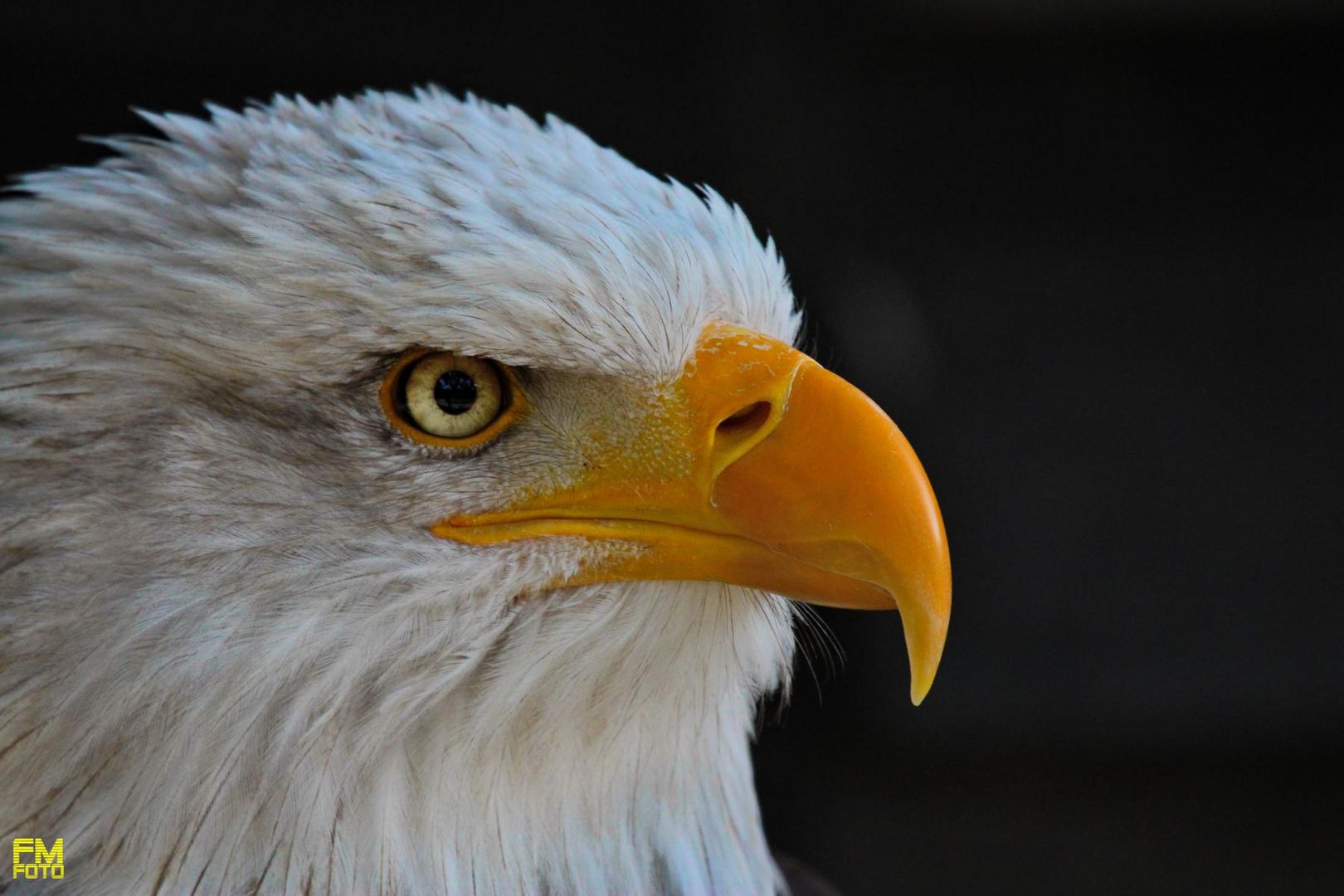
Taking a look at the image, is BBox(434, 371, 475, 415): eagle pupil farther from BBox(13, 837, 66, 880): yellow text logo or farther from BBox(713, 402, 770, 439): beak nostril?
BBox(13, 837, 66, 880): yellow text logo

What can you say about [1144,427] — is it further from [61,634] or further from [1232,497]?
[61,634]

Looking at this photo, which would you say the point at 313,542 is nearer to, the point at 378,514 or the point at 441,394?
the point at 378,514

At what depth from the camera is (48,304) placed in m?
1.22

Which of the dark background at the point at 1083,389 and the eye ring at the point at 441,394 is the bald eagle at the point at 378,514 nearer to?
the eye ring at the point at 441,394

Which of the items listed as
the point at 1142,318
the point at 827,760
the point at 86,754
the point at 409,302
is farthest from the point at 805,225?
the point at 86,754

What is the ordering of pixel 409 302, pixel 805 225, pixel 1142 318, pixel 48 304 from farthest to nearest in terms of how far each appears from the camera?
pixel 1142 318 → pixel 805 225 → pixel 48 304 → pixel 409 302

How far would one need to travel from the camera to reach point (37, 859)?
1160 millimetres

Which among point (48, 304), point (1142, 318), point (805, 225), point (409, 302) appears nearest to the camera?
point (409, 302)

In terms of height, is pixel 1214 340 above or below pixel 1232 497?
above

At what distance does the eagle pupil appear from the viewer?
113cm

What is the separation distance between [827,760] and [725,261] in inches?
82.8

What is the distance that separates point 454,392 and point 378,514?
129 millimetres

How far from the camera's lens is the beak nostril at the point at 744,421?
116cm

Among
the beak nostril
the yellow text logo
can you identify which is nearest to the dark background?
the beak nostril
